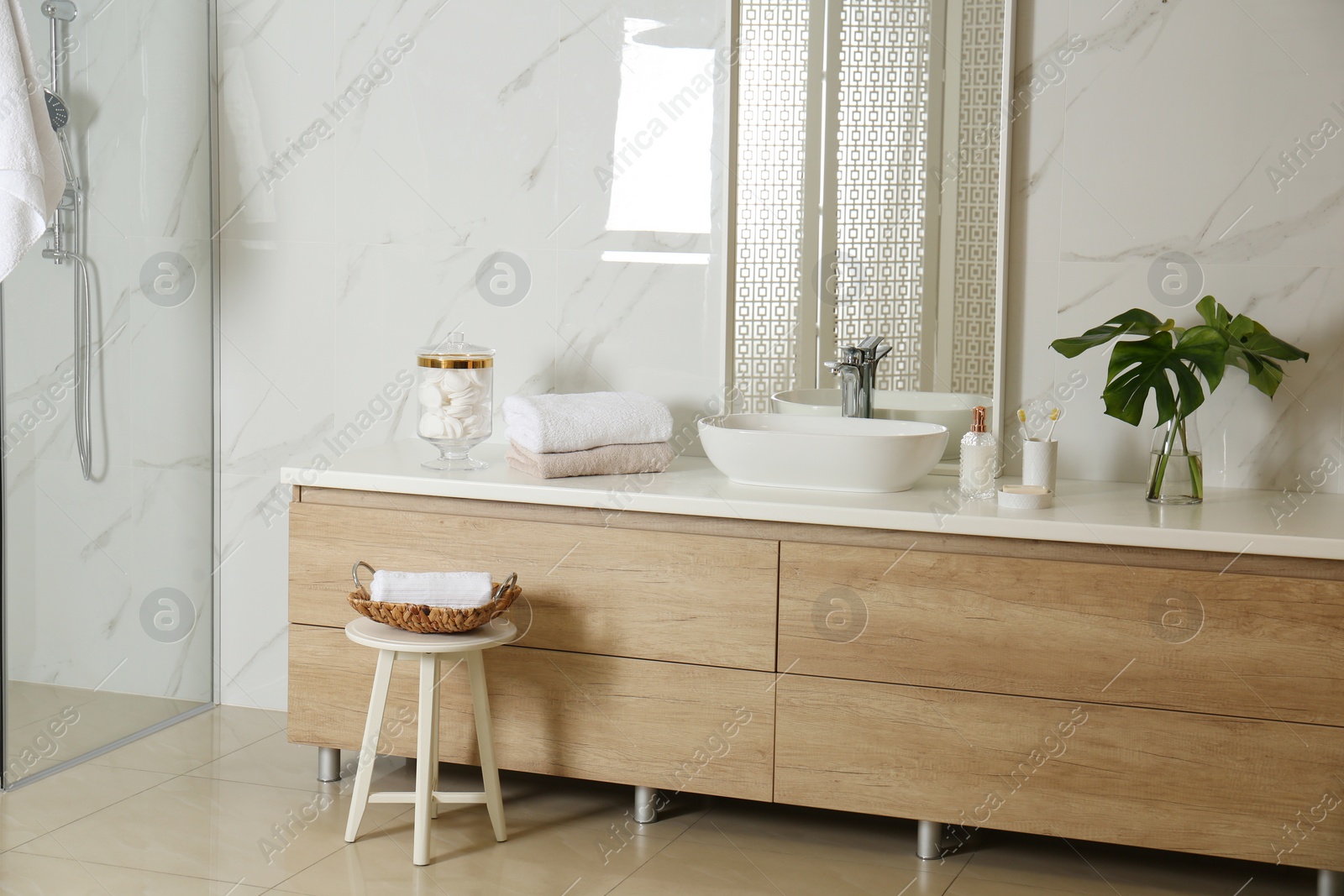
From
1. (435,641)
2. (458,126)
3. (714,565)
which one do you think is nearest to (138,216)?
(458,126)

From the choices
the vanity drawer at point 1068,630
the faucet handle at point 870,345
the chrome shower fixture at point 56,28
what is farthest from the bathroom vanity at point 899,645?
the chrome shower fixture at point 56,28

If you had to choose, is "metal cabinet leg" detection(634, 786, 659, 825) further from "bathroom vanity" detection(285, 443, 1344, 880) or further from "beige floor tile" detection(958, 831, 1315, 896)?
"beige floor tile" detection(958, 831, 1315, 896)

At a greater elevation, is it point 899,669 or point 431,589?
point 431,589

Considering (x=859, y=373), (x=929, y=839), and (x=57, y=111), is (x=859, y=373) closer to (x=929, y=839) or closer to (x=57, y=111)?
(x=929, y=839)

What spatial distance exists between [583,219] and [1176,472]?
1.38 m

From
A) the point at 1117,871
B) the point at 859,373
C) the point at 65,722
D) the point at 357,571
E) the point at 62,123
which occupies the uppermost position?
the point at 62,123

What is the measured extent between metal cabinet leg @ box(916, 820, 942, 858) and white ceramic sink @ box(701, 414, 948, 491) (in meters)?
0.63

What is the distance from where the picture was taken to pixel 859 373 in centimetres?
252

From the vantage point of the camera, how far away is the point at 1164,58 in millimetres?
2398

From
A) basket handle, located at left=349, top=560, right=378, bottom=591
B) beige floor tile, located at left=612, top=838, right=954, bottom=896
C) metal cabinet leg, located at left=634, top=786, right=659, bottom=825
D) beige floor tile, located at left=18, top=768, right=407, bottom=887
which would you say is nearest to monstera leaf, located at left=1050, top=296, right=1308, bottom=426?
beige floor tile, located at left=612, top=838, right=954, bottom=896

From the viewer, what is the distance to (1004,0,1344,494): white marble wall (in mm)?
2348

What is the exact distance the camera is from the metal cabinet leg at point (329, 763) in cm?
258

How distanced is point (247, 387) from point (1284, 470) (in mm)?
2386

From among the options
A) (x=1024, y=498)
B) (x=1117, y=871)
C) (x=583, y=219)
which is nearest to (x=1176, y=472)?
(x=1024, y=498)
